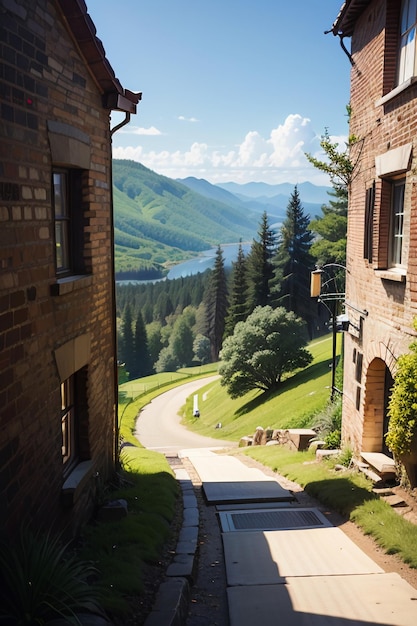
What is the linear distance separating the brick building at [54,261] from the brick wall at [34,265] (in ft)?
0.04

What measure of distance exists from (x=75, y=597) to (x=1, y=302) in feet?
7.32

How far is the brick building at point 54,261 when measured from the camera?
4.59 metres

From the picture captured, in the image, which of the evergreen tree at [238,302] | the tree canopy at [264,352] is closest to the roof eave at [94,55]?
the tree canopy at [264,352]

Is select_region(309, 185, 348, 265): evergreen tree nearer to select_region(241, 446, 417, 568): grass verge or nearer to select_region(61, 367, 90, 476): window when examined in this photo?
select_region(241, 446, 417, 568): grass verge

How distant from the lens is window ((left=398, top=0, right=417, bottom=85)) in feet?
26.9

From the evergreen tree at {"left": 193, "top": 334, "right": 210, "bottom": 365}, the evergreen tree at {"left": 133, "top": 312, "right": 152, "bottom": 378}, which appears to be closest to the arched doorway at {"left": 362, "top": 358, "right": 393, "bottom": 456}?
the evergreen tree at {"left": 193, "top": 334, "right": 210, "bottom": 365}

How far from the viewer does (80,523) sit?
6609 mm

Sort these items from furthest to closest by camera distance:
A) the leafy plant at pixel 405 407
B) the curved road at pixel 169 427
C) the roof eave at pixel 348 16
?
the curved road at pixel 169 427
the roof eave at pixel 348 16
the leafy plant at pixel 405 407

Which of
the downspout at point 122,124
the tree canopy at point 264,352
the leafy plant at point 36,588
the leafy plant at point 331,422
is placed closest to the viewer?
the leafy plant at point 36,588

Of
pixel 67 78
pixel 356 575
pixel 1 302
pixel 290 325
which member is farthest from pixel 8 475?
pixel 290 325

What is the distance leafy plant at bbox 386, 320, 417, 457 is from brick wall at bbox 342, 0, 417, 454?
0.70m

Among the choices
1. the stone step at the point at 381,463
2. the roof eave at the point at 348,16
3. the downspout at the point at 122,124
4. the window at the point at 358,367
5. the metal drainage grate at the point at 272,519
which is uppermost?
the roof eave at the point at 348,16

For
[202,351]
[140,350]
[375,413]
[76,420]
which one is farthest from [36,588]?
[140,350]

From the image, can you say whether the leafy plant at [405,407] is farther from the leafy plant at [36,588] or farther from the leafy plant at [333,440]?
the leafy plant at [333,440]
